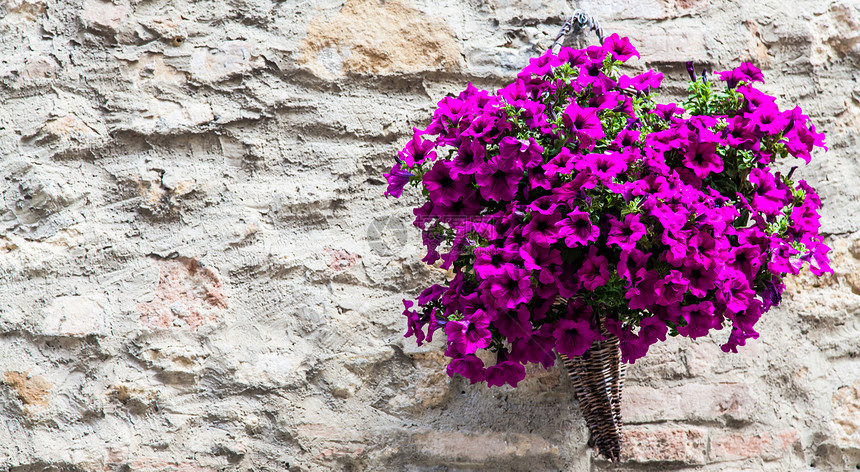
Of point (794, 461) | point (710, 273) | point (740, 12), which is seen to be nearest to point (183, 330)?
point (710, 273)

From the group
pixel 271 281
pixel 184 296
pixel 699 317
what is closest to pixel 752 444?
pixel 699 317

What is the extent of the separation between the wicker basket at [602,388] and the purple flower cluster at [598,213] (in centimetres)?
8

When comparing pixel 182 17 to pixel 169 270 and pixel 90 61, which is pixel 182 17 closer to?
pixel 90 61

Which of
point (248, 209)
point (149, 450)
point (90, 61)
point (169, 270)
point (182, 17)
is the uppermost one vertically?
point (182, 17)

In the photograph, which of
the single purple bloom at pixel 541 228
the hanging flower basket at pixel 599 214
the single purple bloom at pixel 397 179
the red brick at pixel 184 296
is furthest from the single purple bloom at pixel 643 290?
the red brick at pixel 184 296

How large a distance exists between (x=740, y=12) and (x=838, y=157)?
0.37 m

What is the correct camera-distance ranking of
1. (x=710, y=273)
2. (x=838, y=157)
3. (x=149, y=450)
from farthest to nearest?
(x=838, y=157)
(x=149, y=450)
(x=710, y=273)

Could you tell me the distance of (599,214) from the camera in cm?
84

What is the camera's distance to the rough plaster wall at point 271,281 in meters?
1.07

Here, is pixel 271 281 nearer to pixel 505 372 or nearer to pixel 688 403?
pixel 505 372

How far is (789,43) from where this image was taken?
4.35 ft

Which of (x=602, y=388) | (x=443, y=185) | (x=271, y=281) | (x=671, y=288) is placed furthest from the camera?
(x=271, y=281)

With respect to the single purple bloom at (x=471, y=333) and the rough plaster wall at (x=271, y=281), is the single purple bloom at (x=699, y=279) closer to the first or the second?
the single purple bloom at (x=471, y=333)

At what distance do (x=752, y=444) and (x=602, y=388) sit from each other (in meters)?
0.41
